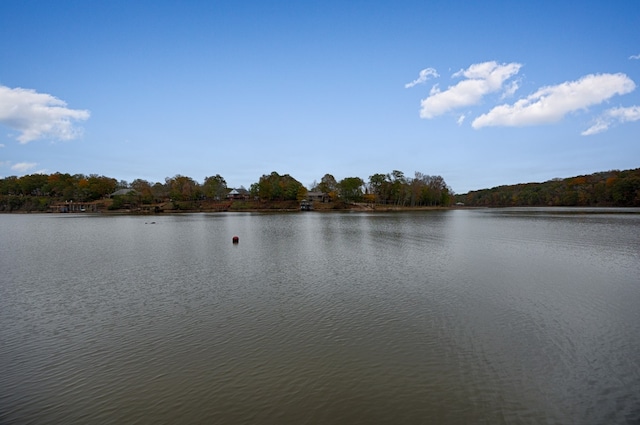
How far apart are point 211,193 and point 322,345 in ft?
403

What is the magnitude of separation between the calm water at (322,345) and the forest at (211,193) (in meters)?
98.1

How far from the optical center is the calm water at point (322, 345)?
217 inches

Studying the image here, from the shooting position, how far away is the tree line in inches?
3917

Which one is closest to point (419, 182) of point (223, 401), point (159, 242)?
point (159, 242)

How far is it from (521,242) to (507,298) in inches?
703

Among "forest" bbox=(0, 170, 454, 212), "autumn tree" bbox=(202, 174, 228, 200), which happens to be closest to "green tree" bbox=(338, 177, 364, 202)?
"forest" bbox=(0, 170, 454, 212)

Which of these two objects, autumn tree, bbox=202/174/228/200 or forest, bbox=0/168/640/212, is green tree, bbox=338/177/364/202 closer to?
forest, bbox=0/168/640/212

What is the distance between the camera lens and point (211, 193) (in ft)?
404

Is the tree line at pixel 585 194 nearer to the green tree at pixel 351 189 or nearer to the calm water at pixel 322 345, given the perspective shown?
the green tree at pixel 351 189

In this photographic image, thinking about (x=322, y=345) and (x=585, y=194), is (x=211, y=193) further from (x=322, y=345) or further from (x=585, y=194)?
(x=585, y=194)

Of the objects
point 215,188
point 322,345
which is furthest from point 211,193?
point 322,345

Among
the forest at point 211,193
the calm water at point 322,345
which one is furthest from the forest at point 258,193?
the calm water at point 322,345

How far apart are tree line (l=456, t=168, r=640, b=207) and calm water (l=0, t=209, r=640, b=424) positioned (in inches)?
4447

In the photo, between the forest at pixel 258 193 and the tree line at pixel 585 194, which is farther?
the forest at pixel 258 193
